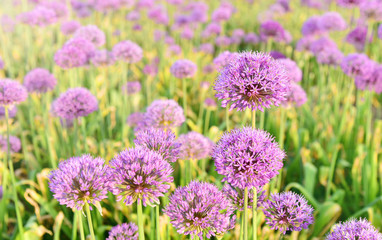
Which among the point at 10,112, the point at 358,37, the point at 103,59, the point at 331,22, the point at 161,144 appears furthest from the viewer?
the point at 358,37

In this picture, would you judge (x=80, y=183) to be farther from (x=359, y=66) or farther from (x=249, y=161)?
(x=359, y=66)

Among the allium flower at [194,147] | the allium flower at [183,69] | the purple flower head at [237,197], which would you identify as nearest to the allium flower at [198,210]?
the purple flower head at [237,197]

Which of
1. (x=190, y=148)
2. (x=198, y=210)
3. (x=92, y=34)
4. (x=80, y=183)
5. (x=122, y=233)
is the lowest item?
(x=122, y=233)

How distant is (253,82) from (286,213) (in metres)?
0.59

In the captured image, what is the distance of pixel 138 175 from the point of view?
1.35m

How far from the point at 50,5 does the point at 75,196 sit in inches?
154

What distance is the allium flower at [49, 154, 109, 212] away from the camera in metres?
1.35

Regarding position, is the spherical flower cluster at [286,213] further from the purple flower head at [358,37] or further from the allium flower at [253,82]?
the purple flower head at [358,37]

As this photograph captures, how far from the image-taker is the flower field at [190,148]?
138cm

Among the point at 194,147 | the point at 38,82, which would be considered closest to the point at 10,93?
the point at 38,82

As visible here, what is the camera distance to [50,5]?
4.50m

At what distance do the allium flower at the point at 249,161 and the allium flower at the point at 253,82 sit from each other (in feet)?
0.56

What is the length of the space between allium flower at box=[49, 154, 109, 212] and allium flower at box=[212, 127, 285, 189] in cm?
48

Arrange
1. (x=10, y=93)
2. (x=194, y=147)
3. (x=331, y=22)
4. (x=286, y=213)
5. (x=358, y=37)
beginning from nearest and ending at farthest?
(x=286, y=213), (x=194, y=147), (x=10, y=93), (x=331, y=22), (x=358, y=37)
